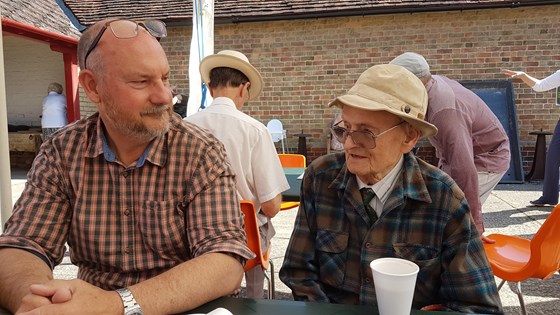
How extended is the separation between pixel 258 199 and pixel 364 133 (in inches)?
55.2

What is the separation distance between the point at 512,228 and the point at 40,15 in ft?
33.6

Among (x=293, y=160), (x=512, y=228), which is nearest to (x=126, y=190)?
(x=293, y=160)

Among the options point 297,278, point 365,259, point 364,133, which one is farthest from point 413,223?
point 297,278

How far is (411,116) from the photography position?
154cm

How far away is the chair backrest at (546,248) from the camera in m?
2.17

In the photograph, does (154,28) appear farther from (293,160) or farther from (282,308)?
(293,160)

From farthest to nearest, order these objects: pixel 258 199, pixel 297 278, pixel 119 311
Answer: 1. pixel 258 199
2. pixel 297 278
3. pixel 119 311

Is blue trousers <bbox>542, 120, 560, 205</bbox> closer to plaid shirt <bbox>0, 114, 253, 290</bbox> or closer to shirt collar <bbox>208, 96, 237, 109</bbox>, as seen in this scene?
shirt collar <bbox>208, 96, 237, 109</bbox>

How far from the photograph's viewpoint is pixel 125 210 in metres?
1.54

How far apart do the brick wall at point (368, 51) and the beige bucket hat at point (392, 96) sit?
7.50m

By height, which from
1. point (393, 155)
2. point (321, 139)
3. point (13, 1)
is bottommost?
point (321, 139)

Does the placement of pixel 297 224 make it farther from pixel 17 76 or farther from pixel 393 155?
pixel 17 76

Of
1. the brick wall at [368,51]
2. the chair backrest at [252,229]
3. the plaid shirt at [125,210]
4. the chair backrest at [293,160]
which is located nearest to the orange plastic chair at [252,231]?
the chair backrest at [252,229]

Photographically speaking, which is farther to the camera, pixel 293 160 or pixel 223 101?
pixel 293 160
